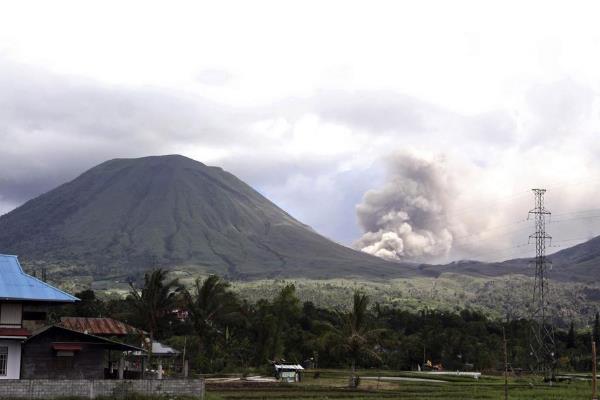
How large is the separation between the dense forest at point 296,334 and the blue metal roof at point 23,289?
1450 centimetres

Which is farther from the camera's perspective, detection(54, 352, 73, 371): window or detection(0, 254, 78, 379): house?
detection(54, 352, 73, 371): window

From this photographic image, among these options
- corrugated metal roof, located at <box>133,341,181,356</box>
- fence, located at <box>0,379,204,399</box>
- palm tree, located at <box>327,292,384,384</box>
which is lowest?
fence, located at <box>0,379,204,399</box>

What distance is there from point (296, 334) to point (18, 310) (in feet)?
163

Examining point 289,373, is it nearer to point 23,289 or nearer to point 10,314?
point 23,289

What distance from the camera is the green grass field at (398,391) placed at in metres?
45.2

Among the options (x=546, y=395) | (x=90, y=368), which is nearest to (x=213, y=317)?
(x=90, y=368)

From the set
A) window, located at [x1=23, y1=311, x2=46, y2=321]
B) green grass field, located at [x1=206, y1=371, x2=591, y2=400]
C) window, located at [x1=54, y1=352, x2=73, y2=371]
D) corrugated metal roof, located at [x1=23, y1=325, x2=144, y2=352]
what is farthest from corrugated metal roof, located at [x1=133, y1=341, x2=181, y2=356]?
window, located at [x1=23, y1=311, x2=46, y2=321]

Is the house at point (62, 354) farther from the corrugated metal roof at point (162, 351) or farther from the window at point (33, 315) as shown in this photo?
the corrugated metal roof at point (162, 351)

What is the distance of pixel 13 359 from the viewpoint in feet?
129

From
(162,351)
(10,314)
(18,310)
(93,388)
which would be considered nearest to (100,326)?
(162,351)

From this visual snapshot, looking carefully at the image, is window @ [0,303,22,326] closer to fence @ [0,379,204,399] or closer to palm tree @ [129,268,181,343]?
fence @ [0,379,204,399]

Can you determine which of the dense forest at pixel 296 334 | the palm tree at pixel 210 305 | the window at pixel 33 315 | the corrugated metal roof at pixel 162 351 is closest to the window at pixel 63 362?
the window at pixel 33 315

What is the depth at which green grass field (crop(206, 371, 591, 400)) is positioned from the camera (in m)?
45.2

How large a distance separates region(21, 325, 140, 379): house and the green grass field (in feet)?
22.3
